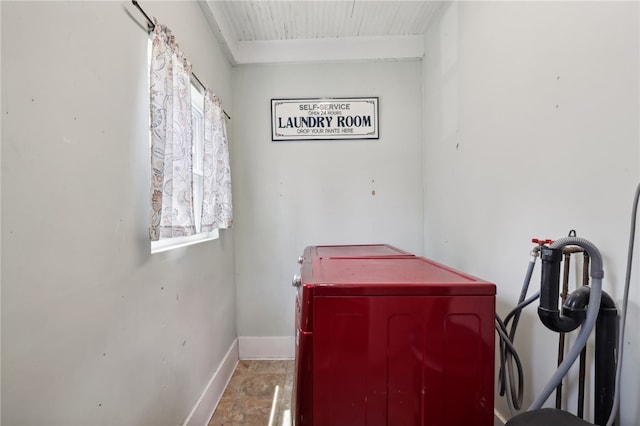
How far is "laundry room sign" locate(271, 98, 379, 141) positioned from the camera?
2334 millimetres

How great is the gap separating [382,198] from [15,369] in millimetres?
2154

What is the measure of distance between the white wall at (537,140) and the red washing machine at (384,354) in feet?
1.60

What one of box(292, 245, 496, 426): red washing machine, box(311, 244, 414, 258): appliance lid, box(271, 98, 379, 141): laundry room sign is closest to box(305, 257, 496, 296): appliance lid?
box(292, 245, 496, 426): red washing machine

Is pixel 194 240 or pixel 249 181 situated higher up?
pixel 249 181

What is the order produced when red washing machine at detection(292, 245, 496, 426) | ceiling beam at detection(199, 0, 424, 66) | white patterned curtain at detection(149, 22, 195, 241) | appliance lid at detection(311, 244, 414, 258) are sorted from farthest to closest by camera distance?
ceiling beam at detection(199, 0, 424, 66) < appliance lid at detection(311, 244, 414, 258) < white patterned curtain at detection(149, 22, 195, 241) < red washing machine at detection(292, 245, 496, 426)

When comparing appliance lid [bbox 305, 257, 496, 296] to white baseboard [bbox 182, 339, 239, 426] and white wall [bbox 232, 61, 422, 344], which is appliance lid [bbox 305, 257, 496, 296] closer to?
white baseboard [bbox 182, 339, 239, 426]

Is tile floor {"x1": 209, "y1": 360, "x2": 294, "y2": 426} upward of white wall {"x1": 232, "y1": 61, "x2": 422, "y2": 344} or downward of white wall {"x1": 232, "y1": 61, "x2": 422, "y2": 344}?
downward

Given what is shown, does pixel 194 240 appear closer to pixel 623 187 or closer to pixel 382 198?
pixel 382 198

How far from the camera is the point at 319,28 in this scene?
216 centimetres

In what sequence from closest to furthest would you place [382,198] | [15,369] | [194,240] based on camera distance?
1. [15,369]
2. [194,240]
3. [382,198]

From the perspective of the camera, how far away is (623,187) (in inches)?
31.7

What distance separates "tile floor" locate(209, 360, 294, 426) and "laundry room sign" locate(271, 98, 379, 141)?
1869 millimetres

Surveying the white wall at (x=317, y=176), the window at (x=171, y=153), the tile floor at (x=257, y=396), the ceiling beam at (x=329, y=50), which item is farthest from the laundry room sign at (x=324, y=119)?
the tile floor at (x=257, y=396)

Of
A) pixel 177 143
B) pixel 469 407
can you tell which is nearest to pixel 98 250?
pixel 177 143
